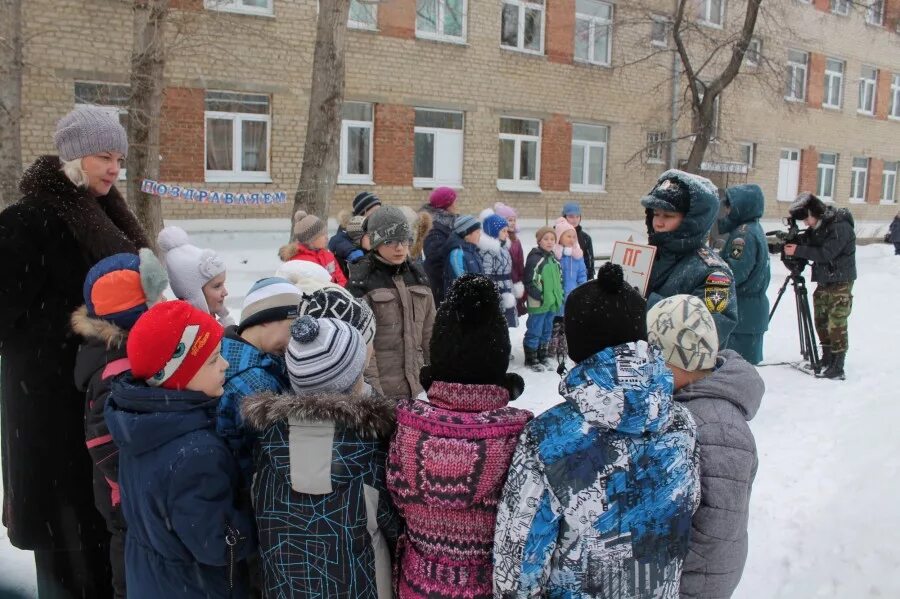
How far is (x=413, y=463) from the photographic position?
1.87 m

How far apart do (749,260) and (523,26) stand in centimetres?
1396

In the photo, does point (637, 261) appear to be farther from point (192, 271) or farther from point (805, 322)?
point (805, 322)

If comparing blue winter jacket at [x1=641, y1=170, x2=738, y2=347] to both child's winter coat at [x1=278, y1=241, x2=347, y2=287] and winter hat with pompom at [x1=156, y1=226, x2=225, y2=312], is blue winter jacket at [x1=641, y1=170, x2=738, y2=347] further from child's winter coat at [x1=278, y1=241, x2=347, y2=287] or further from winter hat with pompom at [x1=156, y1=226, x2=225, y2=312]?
child's winter coat at [x1=278, y1=241, x2=347, y2=287]

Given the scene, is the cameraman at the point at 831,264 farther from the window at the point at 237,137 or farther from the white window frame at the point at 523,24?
the white window frame at the point at 523,24

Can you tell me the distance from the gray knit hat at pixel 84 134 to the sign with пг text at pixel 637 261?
6.95ft

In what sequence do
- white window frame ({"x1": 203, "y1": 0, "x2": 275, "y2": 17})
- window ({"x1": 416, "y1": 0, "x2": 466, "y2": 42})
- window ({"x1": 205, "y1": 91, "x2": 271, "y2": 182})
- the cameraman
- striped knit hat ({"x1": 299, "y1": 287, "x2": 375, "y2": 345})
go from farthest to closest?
window ({"x1": 416, "y1": 0, "x2": 466, "y2": 42}) < window ({"x1": 205, "y1": 91, "x2": 271, "y2": 182}) < white window frame ({"x1": 203, "y1": 0, "x2": 275, "y2": 17}) < the cameraman < striped knit hat ({"x1": 299, "y1": 287, "x2": 375, "y2": 345})

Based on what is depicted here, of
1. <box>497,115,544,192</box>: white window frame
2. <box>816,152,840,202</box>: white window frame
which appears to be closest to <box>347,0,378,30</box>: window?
<box>497,115,544,192</box>: white window frame

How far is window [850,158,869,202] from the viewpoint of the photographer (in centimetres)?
2716

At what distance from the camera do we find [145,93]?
8.43 metres

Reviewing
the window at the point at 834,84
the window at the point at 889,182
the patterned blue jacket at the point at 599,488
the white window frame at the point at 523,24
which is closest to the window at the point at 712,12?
the window at the point at 834,84

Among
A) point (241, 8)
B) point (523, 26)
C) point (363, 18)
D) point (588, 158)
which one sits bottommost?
point (588, 158)

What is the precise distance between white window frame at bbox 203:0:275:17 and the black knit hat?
12.6 m

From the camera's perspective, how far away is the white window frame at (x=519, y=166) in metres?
17.5

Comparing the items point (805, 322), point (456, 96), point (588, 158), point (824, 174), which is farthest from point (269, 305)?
point (824, 174)
